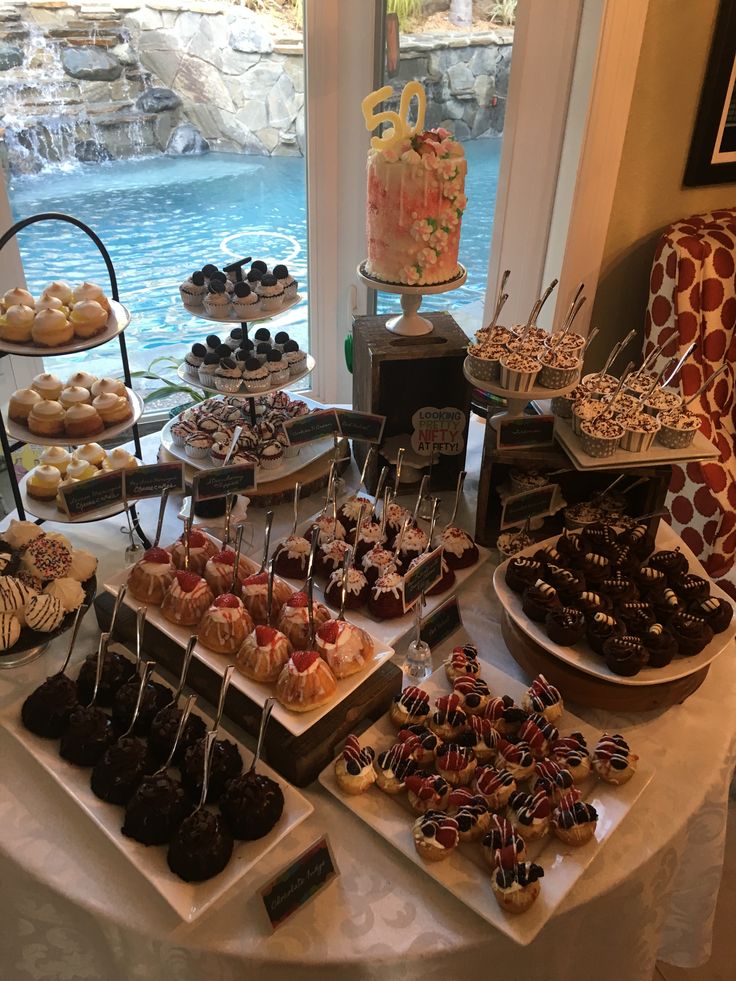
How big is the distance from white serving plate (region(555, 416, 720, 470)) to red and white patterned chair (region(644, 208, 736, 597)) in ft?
2.10

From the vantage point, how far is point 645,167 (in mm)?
2295

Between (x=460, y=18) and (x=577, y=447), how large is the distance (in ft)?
4.76

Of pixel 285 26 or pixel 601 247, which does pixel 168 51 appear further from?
pixel 601 247

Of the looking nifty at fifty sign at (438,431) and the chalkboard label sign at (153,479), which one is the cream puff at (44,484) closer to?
the chalkboard label sign at (153,479)

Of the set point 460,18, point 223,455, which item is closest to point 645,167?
point 460,18

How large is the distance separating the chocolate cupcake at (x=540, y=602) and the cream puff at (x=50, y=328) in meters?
0.93

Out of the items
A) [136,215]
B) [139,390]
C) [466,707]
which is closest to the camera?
[466,707]

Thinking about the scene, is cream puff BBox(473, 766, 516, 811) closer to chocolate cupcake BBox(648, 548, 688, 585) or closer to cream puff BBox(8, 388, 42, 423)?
chocolate cupcake BBox(648, 548, 688, 585)

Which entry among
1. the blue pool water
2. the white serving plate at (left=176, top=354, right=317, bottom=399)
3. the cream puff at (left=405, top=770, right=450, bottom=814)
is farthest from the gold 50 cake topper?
the cream puff at (left=405, top=770, right=450, bottom=814)

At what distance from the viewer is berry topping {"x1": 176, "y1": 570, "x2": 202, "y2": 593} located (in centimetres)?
131

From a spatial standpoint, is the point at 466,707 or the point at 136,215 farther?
the point at 136,215

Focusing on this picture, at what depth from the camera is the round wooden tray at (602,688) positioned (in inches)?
50.3

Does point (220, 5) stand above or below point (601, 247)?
above

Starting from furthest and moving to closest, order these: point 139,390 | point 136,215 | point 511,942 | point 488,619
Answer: point 139,390 → point 136,215 → point 488,619 → point 511,942
